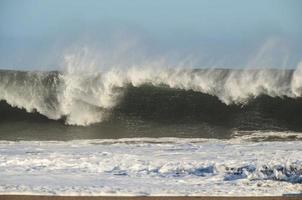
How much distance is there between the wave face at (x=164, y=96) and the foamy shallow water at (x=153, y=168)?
431 centimetres

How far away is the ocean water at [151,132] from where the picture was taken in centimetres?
831

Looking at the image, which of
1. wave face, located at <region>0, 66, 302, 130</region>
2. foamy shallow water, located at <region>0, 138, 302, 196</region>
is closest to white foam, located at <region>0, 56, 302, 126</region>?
wave face, located at <region>0, 66, 302, 130</region>

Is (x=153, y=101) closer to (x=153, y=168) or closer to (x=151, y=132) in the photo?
(x=151, y=132)

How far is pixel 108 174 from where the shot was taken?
30.5 feet

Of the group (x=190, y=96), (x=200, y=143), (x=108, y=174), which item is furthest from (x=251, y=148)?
(x=190, y=96)

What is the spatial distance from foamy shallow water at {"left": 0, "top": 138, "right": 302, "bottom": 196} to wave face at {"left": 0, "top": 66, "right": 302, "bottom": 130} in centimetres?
431

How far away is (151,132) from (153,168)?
24.5 feet

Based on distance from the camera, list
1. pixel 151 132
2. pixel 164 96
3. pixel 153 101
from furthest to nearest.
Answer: pixel 164 96, pixel 153 101, pixel 151 132

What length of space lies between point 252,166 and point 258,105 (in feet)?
34.5

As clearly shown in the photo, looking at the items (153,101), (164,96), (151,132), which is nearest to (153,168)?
(151,132)

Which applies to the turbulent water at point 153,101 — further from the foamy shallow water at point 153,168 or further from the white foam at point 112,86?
the foamy shallow water at point 153,168

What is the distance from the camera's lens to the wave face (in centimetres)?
1869

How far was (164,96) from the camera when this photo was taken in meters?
20.9

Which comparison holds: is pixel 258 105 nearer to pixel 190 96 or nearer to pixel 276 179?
pixel 190 96
